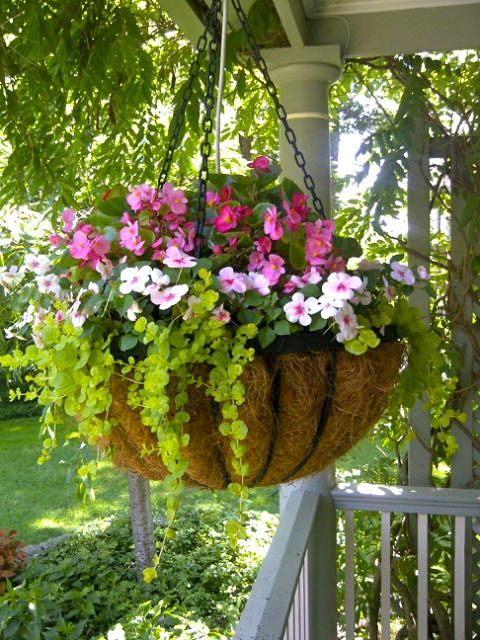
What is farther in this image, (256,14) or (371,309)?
(256,14)

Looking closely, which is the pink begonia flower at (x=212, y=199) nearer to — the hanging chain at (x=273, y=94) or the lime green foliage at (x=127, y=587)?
the hanging chain at (x=273, y=94)

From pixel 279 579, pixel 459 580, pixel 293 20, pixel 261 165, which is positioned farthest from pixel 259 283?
pixel 459 580

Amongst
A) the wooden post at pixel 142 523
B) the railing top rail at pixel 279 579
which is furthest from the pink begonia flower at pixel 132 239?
the wooden post at pixel 142 523

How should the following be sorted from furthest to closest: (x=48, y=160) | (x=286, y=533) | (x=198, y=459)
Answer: (x=48, y=160) → (x=286, y=533) → (x=198, y=459)

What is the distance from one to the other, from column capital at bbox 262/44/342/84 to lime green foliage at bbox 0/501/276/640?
1.98 meters

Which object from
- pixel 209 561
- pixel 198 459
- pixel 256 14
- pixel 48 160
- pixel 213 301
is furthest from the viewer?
pixel 209 561

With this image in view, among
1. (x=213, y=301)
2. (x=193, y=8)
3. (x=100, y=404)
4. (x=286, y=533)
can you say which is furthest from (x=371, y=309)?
(x=193, y=8)

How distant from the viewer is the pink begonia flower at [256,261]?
32.4 inches

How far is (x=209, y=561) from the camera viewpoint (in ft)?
12.0

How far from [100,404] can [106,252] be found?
0.18 m

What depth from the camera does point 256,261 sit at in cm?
83

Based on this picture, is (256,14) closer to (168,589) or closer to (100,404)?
(100,404)

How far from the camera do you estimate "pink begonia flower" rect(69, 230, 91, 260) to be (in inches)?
32.5

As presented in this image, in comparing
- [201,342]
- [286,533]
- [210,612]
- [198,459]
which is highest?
[201,342]
